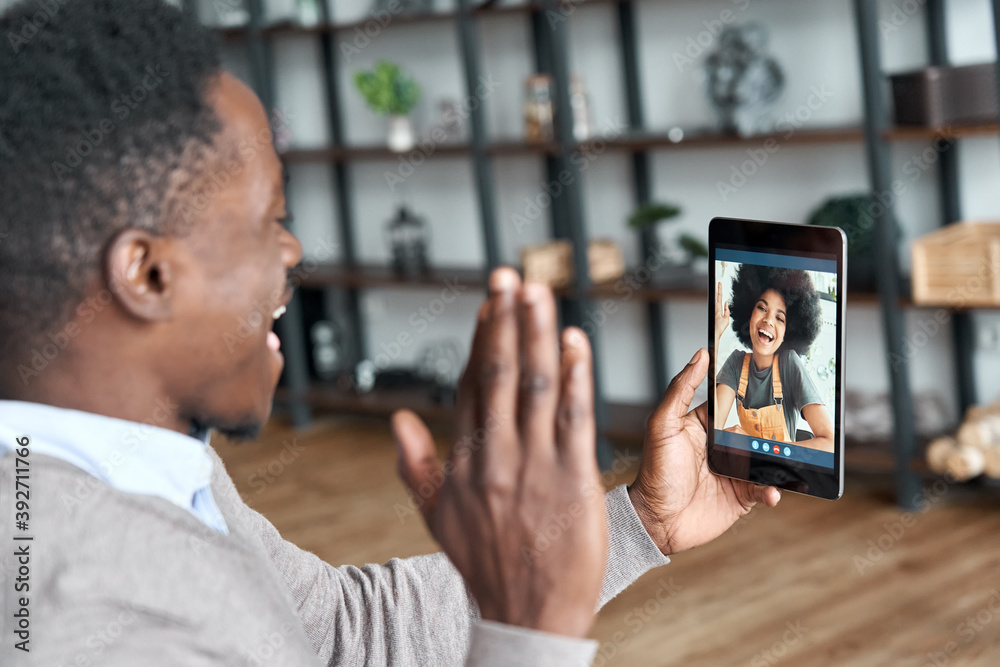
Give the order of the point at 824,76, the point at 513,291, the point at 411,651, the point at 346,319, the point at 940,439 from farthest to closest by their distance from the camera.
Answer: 1. the point at 346,319
2. the point at 824,76
3. the point at 940,439
4. the point at 411,651
5. the point at 513,291

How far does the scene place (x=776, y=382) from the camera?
3.26ft

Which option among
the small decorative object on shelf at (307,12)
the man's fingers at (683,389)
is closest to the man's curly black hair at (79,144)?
the man's fingers at (683,389)

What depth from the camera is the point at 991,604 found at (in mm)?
2541

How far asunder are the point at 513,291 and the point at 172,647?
0.91ft

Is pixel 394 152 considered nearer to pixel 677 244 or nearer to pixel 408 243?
pixel 408 243

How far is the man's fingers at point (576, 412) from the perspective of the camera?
58 centimetres

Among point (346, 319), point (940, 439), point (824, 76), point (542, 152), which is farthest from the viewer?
point (346, 319)

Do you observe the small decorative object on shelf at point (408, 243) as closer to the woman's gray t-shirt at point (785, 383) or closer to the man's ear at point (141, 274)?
the woman's gray t-shirt at point (785, 383)

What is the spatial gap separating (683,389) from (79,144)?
0.56 m

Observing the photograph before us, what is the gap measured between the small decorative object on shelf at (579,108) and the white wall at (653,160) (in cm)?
20

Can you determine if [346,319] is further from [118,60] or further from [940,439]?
[118,60]

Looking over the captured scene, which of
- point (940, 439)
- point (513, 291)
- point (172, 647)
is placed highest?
point (513, 291)

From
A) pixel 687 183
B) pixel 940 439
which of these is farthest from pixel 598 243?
pixel 940 439


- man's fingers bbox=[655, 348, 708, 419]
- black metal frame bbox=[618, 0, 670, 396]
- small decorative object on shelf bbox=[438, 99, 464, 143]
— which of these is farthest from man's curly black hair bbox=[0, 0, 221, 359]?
small decorative object on shelf bbox=[438, 99, 464, 143]
